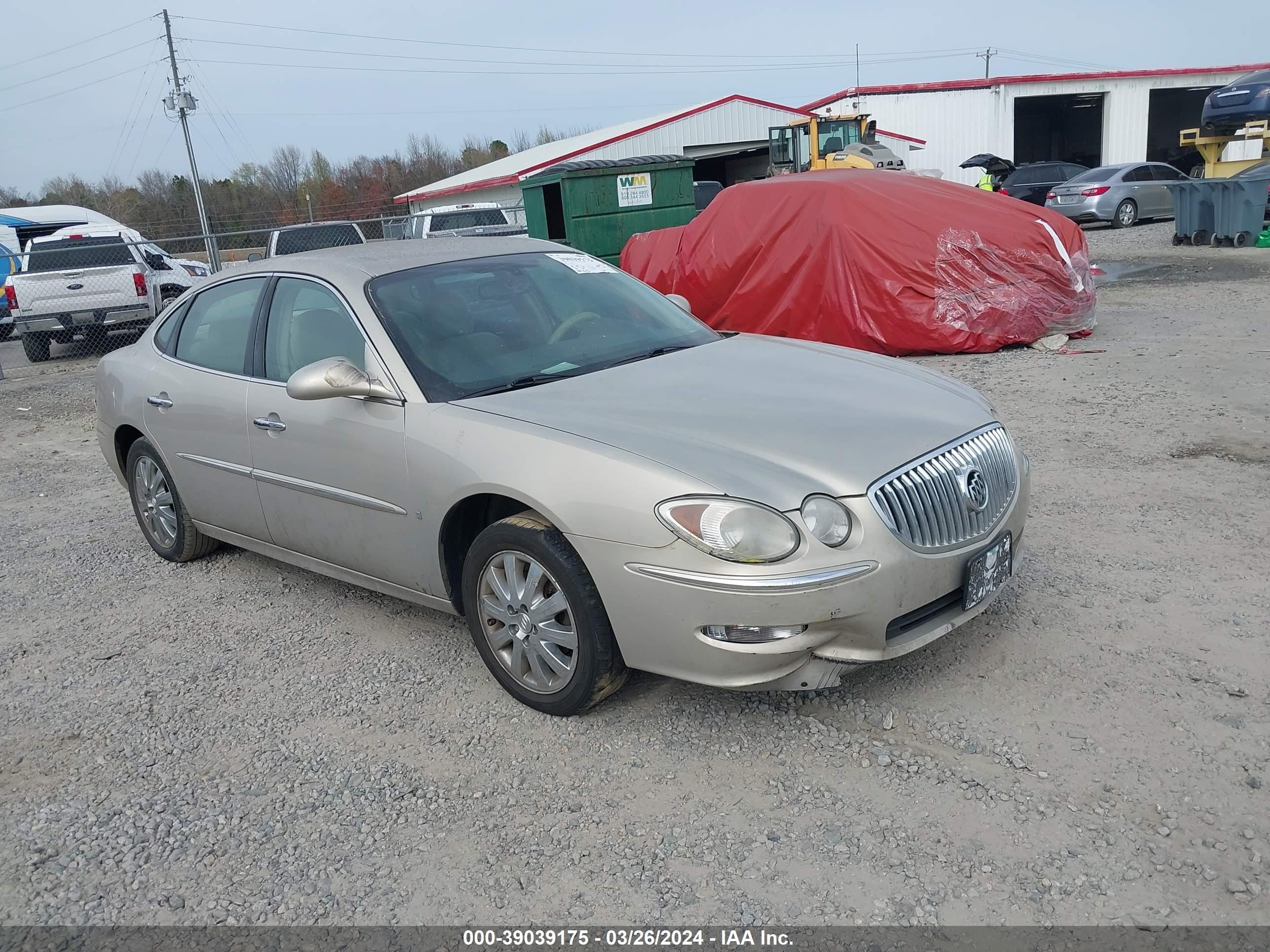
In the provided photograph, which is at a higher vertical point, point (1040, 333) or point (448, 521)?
point (448, 521)

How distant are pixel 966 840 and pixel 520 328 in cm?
254

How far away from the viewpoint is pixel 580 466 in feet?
10.6

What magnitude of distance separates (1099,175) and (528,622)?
74.9 ft

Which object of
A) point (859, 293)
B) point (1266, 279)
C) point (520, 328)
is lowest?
point (1266, 279)

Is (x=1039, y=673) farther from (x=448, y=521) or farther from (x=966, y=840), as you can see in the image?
(x=448, y=521)

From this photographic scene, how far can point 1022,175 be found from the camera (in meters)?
25.8

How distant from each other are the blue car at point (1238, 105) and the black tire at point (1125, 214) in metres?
2.34

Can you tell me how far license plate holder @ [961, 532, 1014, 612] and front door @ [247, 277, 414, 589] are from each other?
1.94 m

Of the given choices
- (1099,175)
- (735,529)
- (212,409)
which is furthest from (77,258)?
(1099,175)

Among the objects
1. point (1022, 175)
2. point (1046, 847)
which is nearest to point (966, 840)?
point (1046, 847)

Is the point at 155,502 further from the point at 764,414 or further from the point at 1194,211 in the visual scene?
the point at 1194,211

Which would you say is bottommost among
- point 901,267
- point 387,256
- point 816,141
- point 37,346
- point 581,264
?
point 37,346

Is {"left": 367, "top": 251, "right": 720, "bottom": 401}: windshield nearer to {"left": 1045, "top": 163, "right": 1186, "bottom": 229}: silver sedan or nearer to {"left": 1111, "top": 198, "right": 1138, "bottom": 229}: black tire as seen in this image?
{"left": 1045, "top": 163, "right": 1186, "bottom": 229}: silver sedan

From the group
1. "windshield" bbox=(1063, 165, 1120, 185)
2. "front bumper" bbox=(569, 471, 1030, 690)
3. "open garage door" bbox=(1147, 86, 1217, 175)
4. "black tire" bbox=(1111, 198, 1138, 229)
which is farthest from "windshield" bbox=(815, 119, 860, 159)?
"open garage door" bbox=(1147, 86, 1217, 175)
